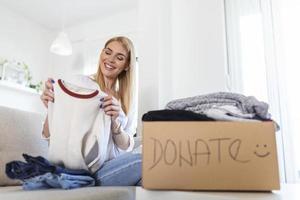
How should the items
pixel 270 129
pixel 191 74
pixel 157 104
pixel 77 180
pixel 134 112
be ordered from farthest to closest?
1. pixel 191 74
2. pixel 157 104
3. pixel 134 112
4. pixel 77 180
5. pixel 270 129

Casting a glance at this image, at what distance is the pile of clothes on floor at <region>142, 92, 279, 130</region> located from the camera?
0.53 metres

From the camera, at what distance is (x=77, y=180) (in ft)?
2.33

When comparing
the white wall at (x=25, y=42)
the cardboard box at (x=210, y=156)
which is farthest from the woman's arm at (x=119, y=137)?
the white wall at (x=25, y=42)

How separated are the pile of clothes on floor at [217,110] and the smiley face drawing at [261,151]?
0.20 ft

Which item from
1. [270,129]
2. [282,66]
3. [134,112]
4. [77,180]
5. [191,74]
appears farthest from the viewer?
[282,66]

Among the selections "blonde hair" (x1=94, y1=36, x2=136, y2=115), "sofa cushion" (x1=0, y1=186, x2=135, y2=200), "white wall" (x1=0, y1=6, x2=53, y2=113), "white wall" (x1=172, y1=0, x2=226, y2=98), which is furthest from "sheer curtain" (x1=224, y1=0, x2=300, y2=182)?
"white wall" (x1=0, y1=6, x2=53, y2=113)

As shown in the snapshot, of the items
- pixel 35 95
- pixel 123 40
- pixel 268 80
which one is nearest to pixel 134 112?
pixel 123 40

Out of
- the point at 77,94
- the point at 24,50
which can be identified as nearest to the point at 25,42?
the point at 24,50

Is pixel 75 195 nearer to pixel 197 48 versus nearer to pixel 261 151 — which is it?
pixel 261 151

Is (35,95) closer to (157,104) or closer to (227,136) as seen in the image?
(157,104)

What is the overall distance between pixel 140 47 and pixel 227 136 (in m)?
0.87

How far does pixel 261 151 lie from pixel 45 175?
510 millimetres

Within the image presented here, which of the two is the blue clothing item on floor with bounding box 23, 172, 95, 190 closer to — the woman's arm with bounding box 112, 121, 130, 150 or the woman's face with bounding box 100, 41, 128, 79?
the woman's arm with bounding box 112, 121, 130, 150

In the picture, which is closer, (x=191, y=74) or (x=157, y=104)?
(x=157, y=104)
